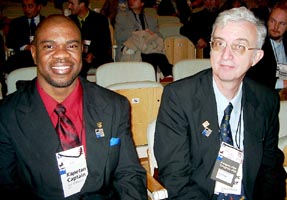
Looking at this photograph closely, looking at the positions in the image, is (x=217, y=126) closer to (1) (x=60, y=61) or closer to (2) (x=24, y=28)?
(1) (x=60, y=61)

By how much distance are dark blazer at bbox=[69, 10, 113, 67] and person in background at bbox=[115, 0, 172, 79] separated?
0.23m

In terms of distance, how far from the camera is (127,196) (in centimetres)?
188

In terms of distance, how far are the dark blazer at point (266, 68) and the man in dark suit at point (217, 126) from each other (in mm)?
1505

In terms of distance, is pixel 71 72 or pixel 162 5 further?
pixel 162 5

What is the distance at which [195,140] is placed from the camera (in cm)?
192

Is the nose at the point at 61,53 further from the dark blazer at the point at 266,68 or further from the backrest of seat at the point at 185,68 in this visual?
the dark blazer at the point at 266,68

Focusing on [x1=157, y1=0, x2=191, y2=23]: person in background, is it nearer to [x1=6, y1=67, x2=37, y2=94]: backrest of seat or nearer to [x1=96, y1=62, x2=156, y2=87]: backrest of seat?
[x1=96, y1=62, x2=156, y2=87]: backrest of seat

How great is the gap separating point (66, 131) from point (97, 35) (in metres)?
3.41

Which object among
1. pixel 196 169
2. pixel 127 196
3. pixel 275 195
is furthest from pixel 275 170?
pixel 127 196

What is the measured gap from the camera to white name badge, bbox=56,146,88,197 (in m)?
1.80

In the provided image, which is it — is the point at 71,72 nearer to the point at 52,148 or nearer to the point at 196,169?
the point at 52,148

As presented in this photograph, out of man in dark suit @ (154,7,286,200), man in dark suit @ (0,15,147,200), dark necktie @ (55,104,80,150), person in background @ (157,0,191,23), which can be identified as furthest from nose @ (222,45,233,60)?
person in background @ (157,0,191,23)

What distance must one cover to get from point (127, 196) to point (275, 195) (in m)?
0.83

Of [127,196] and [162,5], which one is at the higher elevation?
[162,5]
